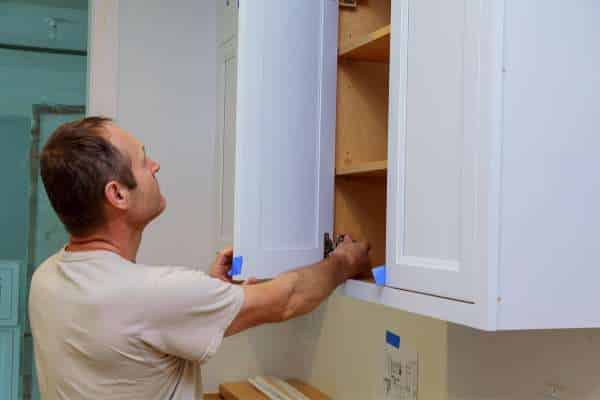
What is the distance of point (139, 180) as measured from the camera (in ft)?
4.66

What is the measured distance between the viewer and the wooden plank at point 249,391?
268 cm

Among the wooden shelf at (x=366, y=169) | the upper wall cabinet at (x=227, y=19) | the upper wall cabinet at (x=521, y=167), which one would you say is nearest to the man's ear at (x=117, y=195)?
the wooden shelf at (x=366, y=169)

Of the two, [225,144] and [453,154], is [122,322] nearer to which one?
[453,154]

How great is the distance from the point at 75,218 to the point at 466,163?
29.3 inches

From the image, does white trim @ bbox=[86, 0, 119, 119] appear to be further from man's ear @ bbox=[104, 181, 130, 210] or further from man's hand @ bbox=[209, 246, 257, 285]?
man's ear @ bbox=[104, 181, 130, 210]

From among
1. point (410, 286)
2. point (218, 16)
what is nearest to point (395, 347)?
point (410, 286)

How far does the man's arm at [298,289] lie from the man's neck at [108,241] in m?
0.25

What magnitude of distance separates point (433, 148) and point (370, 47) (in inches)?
17.1

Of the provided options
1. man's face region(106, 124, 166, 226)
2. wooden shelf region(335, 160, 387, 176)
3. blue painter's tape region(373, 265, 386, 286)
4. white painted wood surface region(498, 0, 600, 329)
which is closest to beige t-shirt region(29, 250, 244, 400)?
man's face region(106, 124, 166, 226)

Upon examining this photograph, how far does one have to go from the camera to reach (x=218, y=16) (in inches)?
115

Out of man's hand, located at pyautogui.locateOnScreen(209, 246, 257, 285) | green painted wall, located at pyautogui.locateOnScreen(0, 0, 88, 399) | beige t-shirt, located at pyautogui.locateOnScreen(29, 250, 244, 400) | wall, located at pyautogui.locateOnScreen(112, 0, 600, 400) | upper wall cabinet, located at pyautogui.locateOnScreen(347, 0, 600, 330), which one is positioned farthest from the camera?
green painted wall, located at pyautogui.locateOnScreen(0, 0, 88, 399)

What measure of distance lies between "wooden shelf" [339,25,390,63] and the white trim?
135 centimetres

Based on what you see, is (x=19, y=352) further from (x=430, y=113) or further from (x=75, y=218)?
(x=430, y=113)

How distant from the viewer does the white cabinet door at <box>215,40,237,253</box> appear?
268 centimetres
